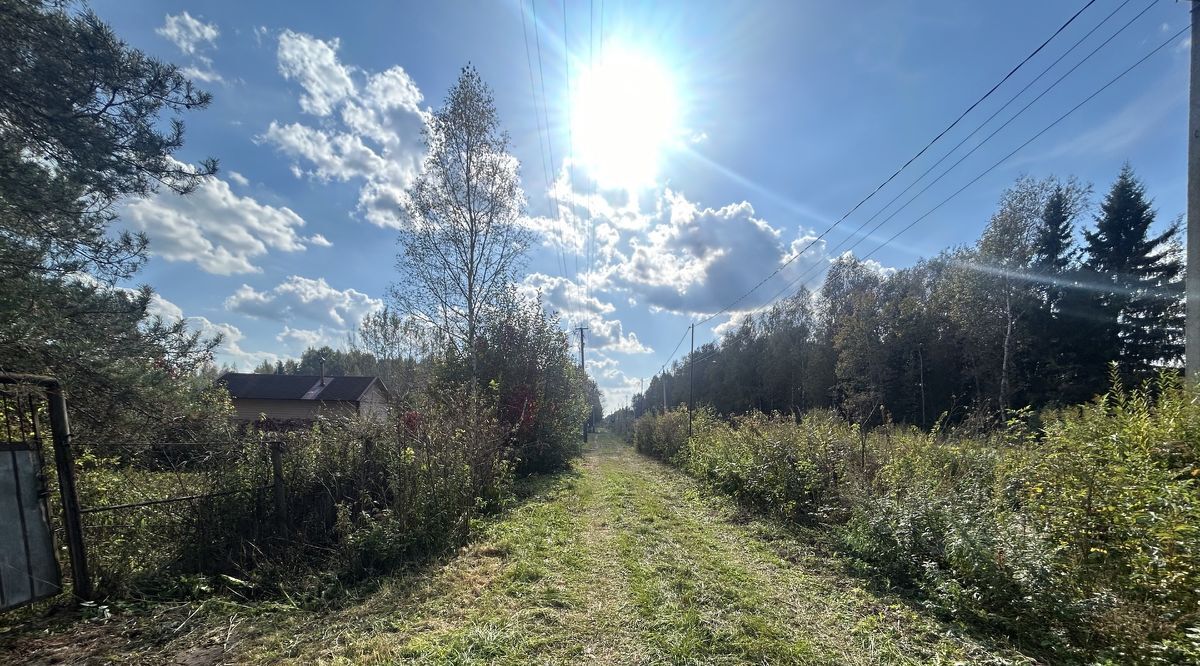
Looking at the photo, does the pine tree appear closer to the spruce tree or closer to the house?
the spruce tree

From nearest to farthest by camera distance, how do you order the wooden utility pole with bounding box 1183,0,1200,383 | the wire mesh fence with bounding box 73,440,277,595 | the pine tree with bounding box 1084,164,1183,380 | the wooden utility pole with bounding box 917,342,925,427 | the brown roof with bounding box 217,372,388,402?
1. the wire mesh fence with bounding box 73,440,277,595
2. the wooden utility pole with bounding box 1183,0,1200,383
3. the pine tree with bounding box 1084,164,1183,380
4. the wooden utility pole with bounding box 917,342,925,427
5. the brown roof with bounding box 217,372,388,402

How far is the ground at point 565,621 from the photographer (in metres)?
3.11

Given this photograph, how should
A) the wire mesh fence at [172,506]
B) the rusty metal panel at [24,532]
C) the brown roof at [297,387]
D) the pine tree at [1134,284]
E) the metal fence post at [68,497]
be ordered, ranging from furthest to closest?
the brown roof at [297,387] < the pine tree at [1134,284] < the wire mesh fence at [172,506] < the metal fence post at [68,497] < the rusty metal panel at [24,532]

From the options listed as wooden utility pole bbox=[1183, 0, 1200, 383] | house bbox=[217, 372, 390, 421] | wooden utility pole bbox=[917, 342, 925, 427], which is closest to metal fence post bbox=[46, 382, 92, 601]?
wooden utility pole bbox=[1183, 0, 1200, 383]

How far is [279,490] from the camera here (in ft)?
15.8

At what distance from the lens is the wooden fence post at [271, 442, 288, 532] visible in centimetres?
477

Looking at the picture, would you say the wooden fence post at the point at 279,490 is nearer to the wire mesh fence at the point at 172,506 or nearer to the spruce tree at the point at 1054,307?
the wire mesh fence at the point at 172,506

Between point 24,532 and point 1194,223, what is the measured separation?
37.2 feet

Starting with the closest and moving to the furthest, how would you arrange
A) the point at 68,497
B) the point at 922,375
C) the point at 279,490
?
the point at 68,497
the point at 279,490
the point at 922,375

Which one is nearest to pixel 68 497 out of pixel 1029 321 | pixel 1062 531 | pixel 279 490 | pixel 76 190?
pixel 279 490

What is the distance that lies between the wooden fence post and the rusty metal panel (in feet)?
5.19

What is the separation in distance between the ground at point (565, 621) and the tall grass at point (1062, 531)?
0.44m

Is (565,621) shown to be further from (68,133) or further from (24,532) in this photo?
(68,133)

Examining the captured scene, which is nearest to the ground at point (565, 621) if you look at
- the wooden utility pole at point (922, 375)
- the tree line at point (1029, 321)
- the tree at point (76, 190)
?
the tree at point (76, 190)
